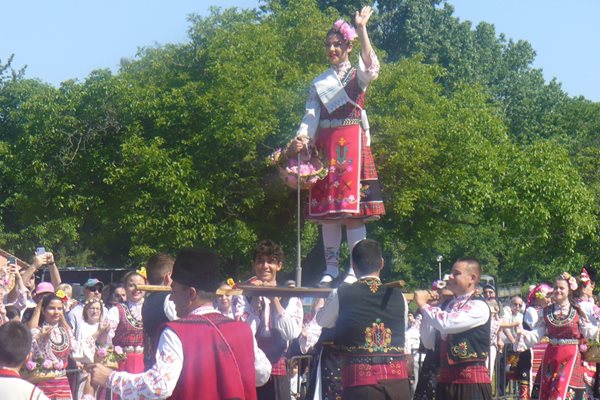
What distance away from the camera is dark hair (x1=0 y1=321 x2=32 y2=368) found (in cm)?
556

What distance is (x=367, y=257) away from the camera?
25.4 ft

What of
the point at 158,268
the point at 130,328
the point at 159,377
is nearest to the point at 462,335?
the point at 158,268

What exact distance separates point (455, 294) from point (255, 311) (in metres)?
1.51

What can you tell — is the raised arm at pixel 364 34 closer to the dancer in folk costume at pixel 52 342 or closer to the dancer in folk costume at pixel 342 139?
the dancer in folk costume at pixel 342 139

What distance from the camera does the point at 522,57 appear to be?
1928 inches

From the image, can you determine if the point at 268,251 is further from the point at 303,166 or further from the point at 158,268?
the point at 303,166

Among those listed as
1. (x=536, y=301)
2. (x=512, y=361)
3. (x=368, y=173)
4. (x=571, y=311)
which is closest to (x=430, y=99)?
(x=512, y=361)

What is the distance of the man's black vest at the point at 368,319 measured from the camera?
25.1 ft

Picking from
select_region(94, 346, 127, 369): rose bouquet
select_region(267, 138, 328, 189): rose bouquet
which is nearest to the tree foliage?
select_region(94, 346, 127, 369): rose bouquet

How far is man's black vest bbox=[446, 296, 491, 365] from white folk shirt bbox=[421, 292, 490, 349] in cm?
6

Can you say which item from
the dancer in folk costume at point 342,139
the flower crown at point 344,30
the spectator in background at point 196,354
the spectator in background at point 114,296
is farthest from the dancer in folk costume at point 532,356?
the spectator in background at point 196,354

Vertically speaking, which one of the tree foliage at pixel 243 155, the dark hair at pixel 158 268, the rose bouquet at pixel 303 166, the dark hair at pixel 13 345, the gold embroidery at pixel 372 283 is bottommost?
the dark hair at pixel 13 345

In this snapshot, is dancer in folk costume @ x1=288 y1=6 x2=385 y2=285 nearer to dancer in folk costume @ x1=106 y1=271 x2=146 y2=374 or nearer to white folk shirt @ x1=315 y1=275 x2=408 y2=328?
white folk shirt @ x1=315 y1=275 x2=408 y2=328

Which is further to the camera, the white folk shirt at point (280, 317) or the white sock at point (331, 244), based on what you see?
the white sock at point (331, 244)
